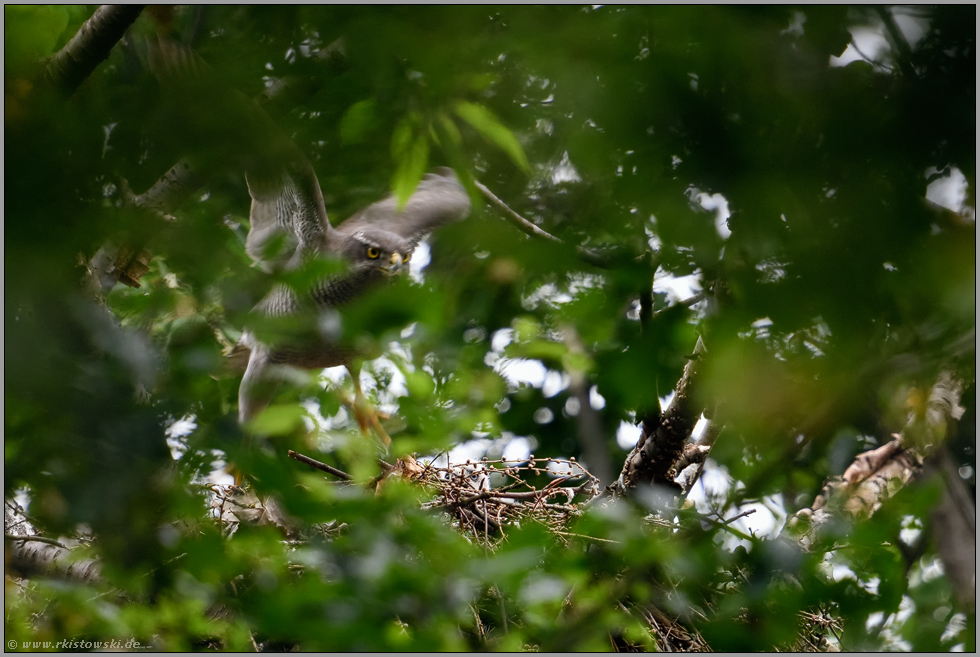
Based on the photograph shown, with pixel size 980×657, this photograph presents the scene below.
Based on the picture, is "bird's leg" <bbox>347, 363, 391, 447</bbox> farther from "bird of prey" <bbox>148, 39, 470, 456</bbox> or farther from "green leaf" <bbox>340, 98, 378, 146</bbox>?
"green leaf" <bbox>340, 98, 378, 146</bbox>

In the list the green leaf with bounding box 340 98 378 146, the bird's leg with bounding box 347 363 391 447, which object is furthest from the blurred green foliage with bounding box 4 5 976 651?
the bird's leg with bounding box 347 363 391 447

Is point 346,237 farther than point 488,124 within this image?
Yes

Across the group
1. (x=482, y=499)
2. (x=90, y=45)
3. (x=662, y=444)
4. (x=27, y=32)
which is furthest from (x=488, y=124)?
A: (x=482, y=499)

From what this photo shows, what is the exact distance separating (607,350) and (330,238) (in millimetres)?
2610

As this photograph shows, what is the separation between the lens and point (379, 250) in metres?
3.37

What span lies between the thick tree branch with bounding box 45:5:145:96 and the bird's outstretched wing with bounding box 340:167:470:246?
2127 millimetres

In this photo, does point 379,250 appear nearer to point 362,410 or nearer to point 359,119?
point 362,410

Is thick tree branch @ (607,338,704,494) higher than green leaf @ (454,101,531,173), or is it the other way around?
green leaf @ (454,101,531,173)

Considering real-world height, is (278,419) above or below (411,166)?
below

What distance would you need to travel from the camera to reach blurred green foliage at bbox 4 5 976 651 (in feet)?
1.81

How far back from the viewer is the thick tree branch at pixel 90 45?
36.7 inches

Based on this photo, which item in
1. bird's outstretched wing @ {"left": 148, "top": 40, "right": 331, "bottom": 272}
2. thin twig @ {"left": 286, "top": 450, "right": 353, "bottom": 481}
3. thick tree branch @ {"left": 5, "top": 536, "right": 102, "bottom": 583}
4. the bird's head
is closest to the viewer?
bird's outstretched wing @ {"left": 148, "top": 40, "right": 331, "bottom": 272}

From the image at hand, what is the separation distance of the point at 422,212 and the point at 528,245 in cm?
286

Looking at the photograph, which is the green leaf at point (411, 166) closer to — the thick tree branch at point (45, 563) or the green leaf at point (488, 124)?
the green leaf at point (488, 124)
